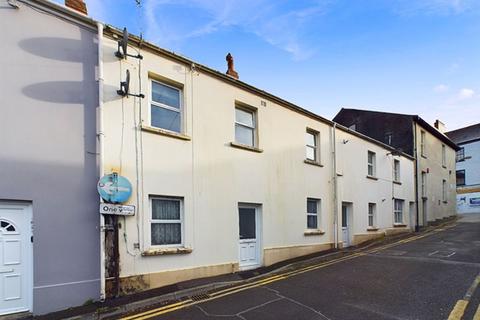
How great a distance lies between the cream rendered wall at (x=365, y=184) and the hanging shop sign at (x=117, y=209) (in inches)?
418

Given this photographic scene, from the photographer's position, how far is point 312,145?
48.4 ft

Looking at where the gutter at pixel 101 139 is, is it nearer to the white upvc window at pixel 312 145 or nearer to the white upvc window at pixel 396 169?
the white upvc window at pixel 312 145

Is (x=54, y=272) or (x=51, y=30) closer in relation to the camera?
(x=54, y=272)

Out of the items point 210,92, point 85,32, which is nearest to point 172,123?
point 210,92

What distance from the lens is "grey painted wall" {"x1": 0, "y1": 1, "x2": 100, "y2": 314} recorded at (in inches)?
261

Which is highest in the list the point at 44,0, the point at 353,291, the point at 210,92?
the point at 44,0

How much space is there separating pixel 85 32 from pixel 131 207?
13.7 ft

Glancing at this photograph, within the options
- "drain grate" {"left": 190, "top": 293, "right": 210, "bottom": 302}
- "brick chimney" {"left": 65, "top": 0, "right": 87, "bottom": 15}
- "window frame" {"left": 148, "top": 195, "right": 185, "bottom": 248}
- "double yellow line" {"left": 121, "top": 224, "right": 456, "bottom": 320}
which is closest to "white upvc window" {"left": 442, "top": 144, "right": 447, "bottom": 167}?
"double yellow line" {"left": 121, "top": 224, "right": 456, "bottom": 320}

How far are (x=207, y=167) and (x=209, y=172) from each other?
17 cm

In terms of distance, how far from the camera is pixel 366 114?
27.7 m

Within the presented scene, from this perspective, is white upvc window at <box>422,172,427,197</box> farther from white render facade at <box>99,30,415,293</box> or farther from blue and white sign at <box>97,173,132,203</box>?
blue and white sign at <box>97,173,132,203</box>

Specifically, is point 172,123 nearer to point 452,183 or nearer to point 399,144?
point 399,144

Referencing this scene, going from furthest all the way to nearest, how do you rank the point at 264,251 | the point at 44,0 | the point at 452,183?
the point at 452,183, the point at 264,251, the point at 44,0

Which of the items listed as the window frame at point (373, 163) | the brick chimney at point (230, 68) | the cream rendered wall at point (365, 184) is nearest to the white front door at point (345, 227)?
the cream rendered wall at point (365, 184)
